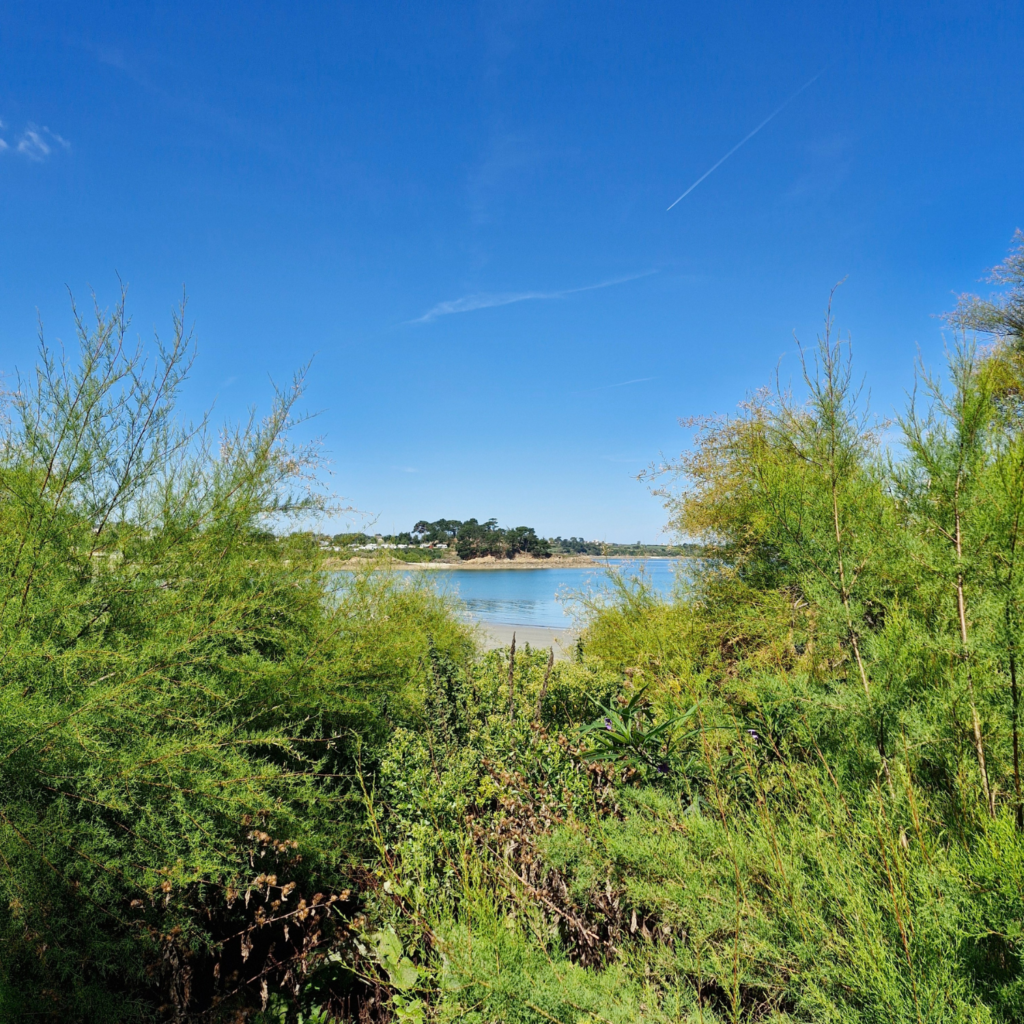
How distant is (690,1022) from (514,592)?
36.7 metres

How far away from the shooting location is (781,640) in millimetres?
4453

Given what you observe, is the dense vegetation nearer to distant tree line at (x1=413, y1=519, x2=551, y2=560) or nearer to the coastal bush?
the coastal bush

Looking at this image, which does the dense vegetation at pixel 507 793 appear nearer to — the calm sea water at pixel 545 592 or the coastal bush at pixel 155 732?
the coastal bush at pixel 155 732

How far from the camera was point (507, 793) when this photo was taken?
2.18m

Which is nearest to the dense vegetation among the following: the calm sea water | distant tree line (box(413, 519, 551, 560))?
the calm sea water

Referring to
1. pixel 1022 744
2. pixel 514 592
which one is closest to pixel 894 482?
pixel 1022 744

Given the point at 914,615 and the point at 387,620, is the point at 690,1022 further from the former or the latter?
the point at 387,620

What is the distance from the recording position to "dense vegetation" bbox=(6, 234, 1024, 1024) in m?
1.31

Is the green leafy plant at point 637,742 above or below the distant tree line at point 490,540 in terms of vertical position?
below

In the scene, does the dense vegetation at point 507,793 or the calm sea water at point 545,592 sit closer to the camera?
the dense vegetation at point 507,793

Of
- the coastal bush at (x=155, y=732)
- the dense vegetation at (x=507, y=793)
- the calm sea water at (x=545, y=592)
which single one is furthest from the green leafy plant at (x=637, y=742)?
the calm sea water at (x=545, y=592)

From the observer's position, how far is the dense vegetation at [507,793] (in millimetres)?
1314

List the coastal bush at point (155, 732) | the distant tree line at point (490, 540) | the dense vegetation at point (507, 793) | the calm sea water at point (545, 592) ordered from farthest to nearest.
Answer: the distant tree line at point (490, 540)
the calm sea water at point (545, 592)
the coastal bush at point (155, 732)
the dense vegetation at point (507, 793)

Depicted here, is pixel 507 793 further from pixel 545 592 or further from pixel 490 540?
pixel 490 540
